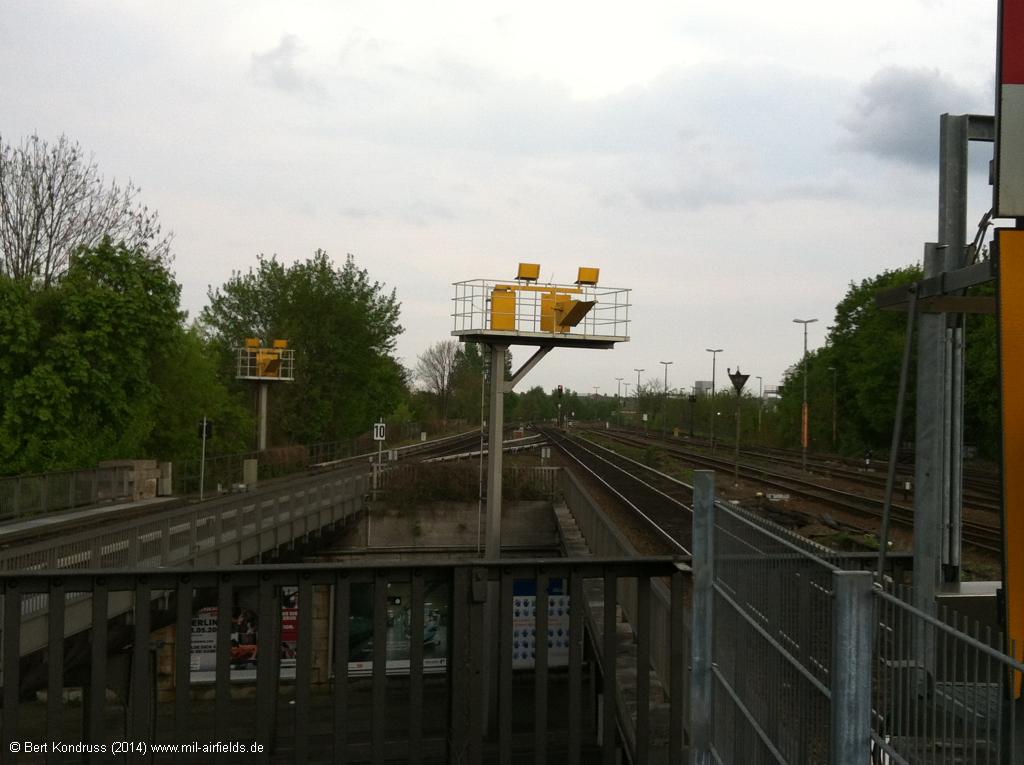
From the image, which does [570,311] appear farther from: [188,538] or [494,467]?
[188,538]

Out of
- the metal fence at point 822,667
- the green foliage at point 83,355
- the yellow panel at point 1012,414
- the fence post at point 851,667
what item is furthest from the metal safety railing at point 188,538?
the green foliage at point 83,355

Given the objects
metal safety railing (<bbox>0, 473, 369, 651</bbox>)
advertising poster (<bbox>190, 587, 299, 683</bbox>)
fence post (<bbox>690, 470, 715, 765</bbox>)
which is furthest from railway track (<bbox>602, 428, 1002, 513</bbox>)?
fence post (<bbox>690, 470, 715, 765</bbox>)

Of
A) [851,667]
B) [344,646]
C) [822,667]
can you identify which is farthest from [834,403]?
[851,667]

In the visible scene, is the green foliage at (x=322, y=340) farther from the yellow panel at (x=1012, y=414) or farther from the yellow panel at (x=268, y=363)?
the yellow panel at (x=1012, y=414)

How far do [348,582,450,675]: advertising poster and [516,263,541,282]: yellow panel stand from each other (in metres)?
5.81

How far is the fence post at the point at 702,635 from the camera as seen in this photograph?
4.89m

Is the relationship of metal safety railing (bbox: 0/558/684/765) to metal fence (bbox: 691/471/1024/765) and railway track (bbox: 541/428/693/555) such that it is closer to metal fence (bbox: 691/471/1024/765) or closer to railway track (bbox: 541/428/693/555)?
metal fence (bbox: 691/471/1024/765)

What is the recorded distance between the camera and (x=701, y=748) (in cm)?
493

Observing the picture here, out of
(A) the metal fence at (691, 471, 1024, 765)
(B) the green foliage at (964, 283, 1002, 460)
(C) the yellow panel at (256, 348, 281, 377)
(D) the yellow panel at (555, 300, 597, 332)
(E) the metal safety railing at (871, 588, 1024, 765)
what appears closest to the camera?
(E) the metal safety railing at (871, 588, 1024, 765)

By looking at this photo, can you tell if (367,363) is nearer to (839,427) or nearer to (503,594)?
(839,427)

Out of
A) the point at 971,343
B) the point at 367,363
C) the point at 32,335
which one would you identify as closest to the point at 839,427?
the point at 971,343

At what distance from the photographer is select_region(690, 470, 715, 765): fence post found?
4.89 m

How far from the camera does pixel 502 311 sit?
57.5 ft

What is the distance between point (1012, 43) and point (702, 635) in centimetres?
312
